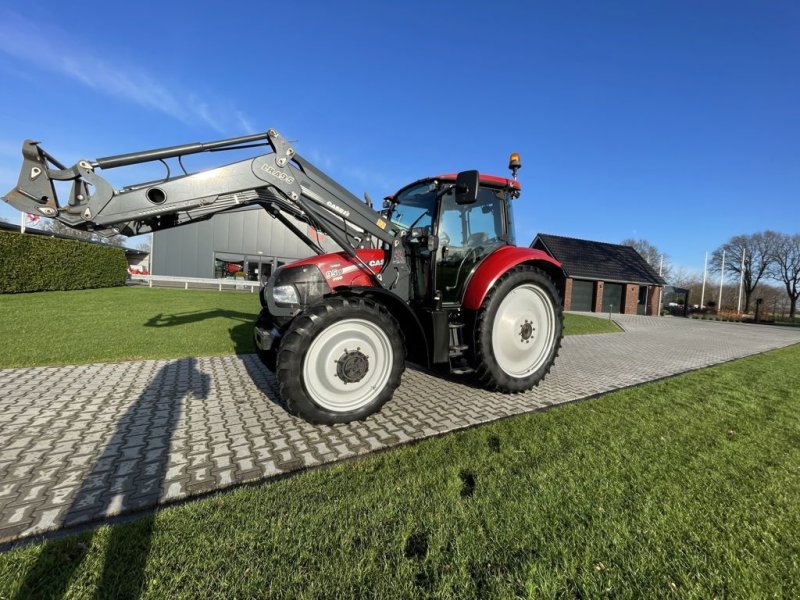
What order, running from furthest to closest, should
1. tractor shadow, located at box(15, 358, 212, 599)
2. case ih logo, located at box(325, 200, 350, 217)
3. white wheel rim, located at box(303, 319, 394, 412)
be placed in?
case ih logo, located at box(325, 200, 350, 217), white wheel rim, located at box(303, 319, 394, 412), tractor shadow, located at box(15, 358, 212, 599)

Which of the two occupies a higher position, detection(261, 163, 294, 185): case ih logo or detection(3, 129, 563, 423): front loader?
detection(261, 163, 294, 185): case ih logo

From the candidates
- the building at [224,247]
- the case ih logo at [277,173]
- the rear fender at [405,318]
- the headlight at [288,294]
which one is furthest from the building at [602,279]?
the case ih logo at [277,173]

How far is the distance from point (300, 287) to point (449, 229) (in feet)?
6.11

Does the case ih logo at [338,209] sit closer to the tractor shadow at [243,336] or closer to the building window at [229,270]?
the tractor shadow at [243,336]

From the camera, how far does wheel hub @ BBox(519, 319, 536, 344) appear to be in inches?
179

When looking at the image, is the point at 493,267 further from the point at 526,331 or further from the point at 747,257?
the point at 747,257

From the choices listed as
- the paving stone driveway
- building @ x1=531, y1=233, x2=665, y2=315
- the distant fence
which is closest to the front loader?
the paving stone driveway

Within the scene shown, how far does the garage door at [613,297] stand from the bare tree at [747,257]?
31.4m

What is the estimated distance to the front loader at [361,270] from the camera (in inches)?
120

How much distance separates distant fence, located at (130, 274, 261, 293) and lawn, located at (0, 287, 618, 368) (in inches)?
441

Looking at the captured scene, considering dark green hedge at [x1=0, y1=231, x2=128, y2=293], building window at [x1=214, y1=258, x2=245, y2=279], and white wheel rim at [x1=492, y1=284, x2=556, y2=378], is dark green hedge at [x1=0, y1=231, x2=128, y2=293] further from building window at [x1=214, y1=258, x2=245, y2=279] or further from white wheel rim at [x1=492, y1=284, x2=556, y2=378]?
white wheel rim at [x1=492, y1=284, x2=556, y2=378]

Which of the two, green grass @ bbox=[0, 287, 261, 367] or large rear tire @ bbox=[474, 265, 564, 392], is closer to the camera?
large rear tire @ bbox=[474, 265, 564, 392]

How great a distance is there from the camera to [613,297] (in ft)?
86.0

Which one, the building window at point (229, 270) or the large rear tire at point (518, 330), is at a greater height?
the building window at point (229, 270)
